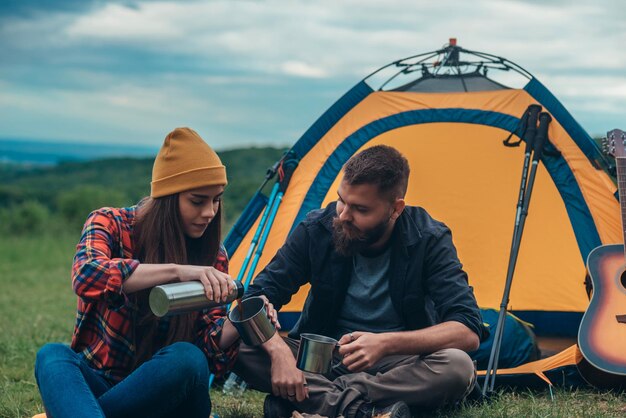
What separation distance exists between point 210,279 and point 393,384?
881 millimetres

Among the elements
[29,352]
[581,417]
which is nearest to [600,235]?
[581,417]

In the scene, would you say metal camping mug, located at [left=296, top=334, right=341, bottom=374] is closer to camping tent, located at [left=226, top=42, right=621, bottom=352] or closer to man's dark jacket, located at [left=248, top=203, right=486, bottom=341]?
man's dark jacket, located at [left=248, top=203, right=486, bottom=341]

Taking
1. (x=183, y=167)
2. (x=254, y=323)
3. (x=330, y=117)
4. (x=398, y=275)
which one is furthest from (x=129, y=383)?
(x=330, y=117)

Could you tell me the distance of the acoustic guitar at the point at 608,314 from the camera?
3.71 m

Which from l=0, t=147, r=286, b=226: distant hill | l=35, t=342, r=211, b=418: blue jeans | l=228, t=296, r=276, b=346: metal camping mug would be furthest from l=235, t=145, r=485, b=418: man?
l=0, t=147, r=286, b=226: distant hill

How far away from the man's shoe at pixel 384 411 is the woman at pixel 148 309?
49 cm

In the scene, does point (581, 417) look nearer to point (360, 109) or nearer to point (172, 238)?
point (172, 238)

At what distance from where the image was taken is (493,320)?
462 centimetres

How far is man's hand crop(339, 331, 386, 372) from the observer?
9.46ft

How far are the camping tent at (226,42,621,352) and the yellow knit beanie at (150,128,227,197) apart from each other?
1690 millimetres

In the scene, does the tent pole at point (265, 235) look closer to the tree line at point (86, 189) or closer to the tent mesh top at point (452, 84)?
the tent mesh top at point (452, 84)

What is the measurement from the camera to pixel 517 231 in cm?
427

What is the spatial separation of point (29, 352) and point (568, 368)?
3203 mm

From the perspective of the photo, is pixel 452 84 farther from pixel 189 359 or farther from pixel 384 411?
pixel 189 359
